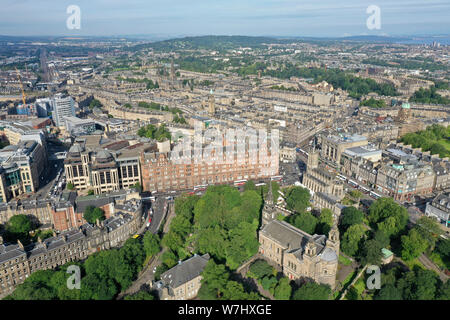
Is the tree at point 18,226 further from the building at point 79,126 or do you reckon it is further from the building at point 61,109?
the building at point 61,109

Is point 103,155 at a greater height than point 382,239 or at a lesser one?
greater

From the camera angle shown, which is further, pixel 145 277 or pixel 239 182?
pixel 239 182

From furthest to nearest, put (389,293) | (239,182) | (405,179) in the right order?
(239,182)
(405,179)
(389,293)

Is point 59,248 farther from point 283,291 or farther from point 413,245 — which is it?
point 413,245

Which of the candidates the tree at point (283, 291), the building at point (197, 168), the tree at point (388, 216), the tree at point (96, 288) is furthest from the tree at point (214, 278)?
the building at point (197, 168)

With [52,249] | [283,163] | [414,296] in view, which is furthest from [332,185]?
[52,249]

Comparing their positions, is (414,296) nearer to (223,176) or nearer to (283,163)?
(223,176)

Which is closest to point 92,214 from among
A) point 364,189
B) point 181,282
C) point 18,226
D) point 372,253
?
point 18,226

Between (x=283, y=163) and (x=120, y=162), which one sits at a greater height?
(x=120, y=162)
